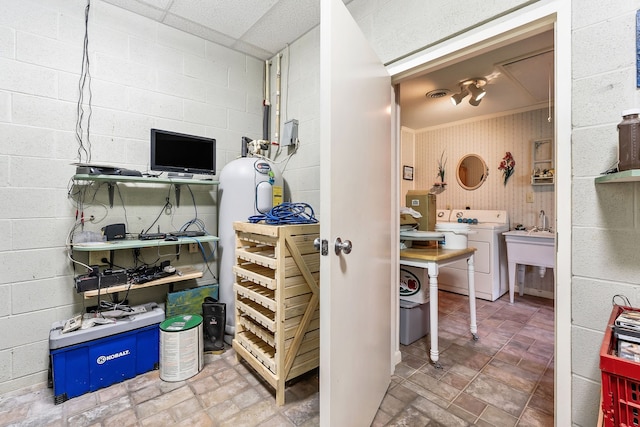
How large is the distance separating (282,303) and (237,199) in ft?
3.46

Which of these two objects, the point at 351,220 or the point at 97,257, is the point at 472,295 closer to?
the point at 351,220

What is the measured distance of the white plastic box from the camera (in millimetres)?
2412

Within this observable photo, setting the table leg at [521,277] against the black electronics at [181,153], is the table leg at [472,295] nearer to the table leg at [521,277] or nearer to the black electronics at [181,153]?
the table leg at [521,277]

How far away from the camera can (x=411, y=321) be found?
2.46m

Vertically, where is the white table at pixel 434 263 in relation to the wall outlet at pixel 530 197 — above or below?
below

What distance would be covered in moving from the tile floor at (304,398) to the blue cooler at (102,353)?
6 cm

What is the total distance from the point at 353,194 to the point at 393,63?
3.44 ft

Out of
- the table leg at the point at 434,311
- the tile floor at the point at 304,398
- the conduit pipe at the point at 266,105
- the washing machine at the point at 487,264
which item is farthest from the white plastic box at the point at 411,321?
the conduit pipe at the point at 266,105

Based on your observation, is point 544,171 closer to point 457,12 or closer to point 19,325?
point 457,12

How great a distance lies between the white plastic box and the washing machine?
1.20 meters

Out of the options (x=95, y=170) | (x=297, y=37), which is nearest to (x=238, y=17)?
(x=297, y=37)

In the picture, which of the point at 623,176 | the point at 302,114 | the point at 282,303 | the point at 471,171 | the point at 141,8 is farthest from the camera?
the point at 471,171

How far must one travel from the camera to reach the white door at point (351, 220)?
118 centimetres

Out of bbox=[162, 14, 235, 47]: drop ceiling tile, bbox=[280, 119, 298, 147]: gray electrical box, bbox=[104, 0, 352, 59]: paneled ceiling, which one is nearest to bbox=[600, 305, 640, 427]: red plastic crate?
bbox=[280, 119, 298, 147]: gray electrical box
